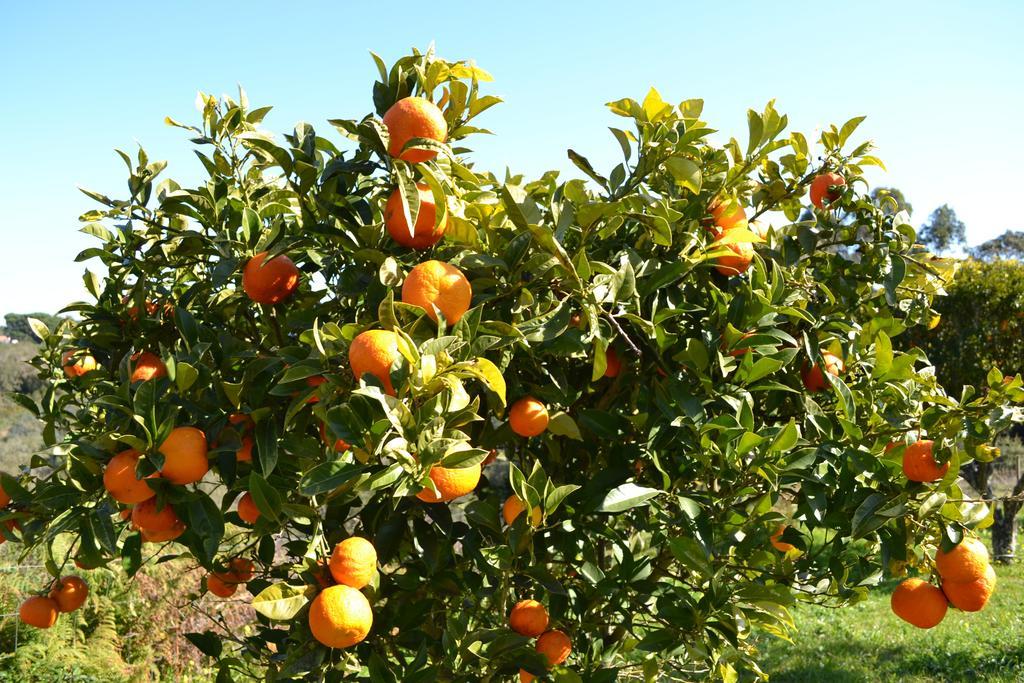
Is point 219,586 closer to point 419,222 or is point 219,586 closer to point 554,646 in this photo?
point 554,646

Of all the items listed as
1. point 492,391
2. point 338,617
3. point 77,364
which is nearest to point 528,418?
point 492,391

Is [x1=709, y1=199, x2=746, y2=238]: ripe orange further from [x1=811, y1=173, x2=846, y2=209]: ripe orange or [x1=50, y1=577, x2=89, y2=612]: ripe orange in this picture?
[x1=50, y1=577, x2=89, y2=612]: ripe orange

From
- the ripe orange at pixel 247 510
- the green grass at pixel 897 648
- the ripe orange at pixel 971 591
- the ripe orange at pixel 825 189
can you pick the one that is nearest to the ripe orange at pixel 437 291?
the ripe orange at pixel 247 510

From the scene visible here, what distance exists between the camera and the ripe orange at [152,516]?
1.29 meters

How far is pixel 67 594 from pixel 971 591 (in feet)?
6.71

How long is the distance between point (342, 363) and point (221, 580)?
3.29 feet

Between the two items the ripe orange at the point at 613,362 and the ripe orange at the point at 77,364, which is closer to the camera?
the ripe orange at the point at 613,362

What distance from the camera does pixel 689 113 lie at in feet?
5.33

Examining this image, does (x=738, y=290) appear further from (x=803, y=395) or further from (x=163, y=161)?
(x=163, y=161)

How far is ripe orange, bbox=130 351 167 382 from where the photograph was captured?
1.45 m

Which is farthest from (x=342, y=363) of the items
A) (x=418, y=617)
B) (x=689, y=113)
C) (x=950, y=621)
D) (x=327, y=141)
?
(x=950, y=621)

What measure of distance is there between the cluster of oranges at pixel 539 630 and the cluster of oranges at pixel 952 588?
71cm

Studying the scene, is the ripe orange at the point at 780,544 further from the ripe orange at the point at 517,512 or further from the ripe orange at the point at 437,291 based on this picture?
the ripe orange at the point at 437,291

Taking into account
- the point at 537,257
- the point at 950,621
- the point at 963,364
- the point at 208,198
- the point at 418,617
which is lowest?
the point at 950,621
